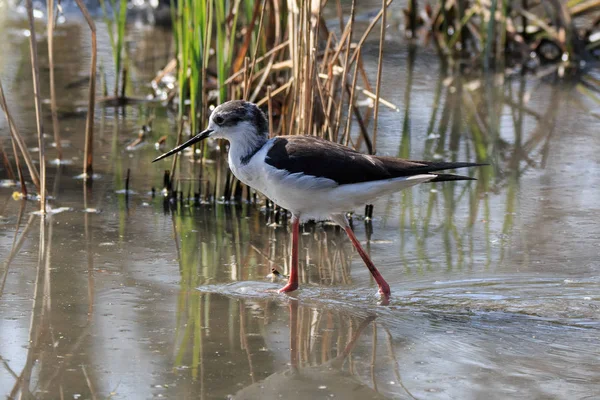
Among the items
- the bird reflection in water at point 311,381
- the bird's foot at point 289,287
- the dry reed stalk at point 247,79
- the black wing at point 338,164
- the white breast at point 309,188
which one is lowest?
the bird reflection in water at point 311,381

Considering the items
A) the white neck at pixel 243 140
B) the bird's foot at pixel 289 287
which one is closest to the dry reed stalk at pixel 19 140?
the white neck at pixel 243 140

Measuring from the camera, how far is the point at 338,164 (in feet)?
15.5

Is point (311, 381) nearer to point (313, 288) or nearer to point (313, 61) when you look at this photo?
point (313, 288)

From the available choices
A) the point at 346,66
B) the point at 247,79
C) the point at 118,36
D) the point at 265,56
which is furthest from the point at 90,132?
the point at 346,66

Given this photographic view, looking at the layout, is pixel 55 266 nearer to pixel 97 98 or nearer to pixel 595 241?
pixel 595 241

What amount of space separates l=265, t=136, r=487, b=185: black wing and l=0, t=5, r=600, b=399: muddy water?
0.58 metres

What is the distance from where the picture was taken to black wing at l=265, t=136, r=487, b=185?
15.3 feet

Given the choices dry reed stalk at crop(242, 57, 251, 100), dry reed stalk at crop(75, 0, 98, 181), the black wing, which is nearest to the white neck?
the black wing

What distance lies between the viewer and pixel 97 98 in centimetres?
840

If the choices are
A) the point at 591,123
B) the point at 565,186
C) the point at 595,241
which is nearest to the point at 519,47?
the point at 591,123

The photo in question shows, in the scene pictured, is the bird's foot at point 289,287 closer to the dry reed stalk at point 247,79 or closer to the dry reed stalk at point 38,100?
the dry reed stalk at point 247,79

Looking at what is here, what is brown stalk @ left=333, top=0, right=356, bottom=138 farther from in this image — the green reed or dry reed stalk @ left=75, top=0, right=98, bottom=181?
the green reed

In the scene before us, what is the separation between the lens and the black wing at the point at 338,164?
4664mm

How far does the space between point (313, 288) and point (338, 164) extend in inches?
25.2
